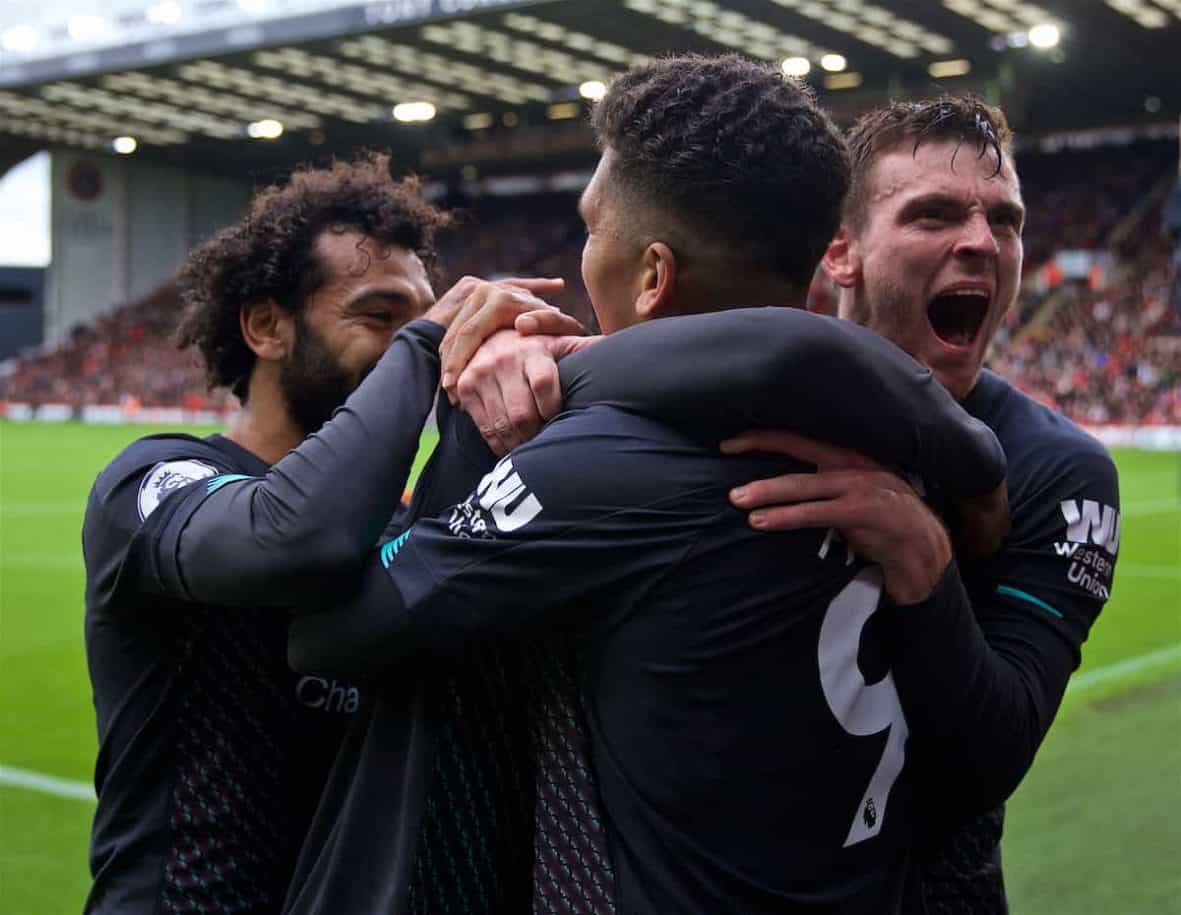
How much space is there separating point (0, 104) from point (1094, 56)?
32064 millimetres

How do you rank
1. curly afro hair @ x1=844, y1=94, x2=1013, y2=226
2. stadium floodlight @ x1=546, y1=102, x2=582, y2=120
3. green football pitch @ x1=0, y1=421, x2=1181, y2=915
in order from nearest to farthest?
curly afro hair @ x1=844, y1=94, x2=1013, y2=226 < green football pitch @ x1=0, y1=421, x2=1181, y2=915 < stadium floodlight @ x1=546, y1=102, x2=582, y2=120

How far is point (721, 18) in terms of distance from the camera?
2969 cm

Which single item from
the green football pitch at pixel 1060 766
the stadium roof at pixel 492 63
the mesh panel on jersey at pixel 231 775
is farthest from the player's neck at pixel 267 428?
the stadium roof at pixel 492 63

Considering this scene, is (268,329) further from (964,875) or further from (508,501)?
(964,875)

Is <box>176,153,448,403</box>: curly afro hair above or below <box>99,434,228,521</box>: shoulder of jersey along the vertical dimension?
above

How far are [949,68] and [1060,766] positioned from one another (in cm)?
3037

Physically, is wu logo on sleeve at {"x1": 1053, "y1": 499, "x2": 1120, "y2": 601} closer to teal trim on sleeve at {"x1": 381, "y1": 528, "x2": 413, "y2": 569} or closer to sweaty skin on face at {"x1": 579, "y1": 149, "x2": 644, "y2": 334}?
sweaty skin on face at {"x1": 579, "y1": 149, "x2": 644, "y2": 334}

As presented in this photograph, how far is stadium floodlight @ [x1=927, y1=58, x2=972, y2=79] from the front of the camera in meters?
32.4

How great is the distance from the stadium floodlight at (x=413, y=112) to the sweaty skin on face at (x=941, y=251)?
1515 inches

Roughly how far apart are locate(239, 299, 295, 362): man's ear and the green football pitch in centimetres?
239

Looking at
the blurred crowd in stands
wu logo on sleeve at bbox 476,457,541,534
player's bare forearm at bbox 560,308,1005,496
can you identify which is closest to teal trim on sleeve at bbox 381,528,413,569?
wu logo on sleeve at bbox 476,457,541,534

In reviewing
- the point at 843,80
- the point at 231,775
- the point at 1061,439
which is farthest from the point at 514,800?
the point at 843,80

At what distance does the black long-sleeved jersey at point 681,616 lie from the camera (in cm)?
154

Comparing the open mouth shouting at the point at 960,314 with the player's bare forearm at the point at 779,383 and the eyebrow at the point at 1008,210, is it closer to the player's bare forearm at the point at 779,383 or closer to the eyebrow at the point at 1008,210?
the eyebrow at the point at 1008,210
